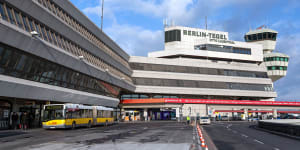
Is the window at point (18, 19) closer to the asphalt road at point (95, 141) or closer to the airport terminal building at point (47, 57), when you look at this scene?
the airport terminal building at point (47, 57)

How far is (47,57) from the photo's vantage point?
27891mm

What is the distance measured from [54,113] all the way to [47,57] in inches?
236

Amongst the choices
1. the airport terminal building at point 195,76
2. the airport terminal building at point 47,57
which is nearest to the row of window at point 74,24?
the airport terminal building at point 47,57

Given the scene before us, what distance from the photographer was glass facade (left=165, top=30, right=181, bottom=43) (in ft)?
267

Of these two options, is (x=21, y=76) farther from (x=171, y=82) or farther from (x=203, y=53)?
(x=203, y=53)

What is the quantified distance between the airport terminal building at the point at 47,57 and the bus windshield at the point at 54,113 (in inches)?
75.8

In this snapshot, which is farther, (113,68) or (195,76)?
(195,76)

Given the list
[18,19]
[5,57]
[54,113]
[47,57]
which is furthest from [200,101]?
[5,57]

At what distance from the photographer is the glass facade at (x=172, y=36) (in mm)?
81475

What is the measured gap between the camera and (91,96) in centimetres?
4178

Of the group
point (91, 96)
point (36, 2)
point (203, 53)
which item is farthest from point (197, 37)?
point (36, 2)

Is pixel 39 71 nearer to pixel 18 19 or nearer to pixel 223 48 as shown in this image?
pixel 18 19

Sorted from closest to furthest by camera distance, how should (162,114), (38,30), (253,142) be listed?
(253,142)
(38,30)
(162,114)

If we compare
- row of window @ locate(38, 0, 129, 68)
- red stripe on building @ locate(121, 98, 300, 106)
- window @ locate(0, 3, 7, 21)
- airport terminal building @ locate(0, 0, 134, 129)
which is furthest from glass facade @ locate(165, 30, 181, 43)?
window @ locate(0, 3, 7, 21)
